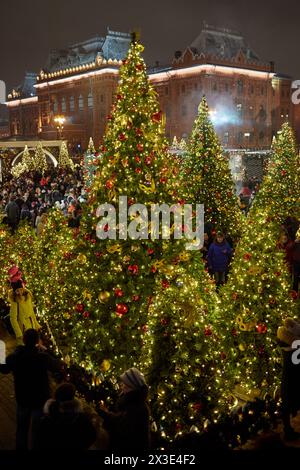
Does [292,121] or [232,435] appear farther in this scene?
[292,121]

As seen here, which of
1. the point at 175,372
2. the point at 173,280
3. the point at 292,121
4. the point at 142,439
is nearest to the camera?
the point at 142,439

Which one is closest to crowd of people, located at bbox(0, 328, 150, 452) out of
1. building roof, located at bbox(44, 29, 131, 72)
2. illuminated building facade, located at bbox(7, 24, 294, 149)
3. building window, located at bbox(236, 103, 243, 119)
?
illuminated building facade, located at bbox(7, 24, 294, 149)

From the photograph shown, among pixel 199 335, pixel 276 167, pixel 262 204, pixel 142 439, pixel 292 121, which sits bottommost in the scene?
pixel 142 439

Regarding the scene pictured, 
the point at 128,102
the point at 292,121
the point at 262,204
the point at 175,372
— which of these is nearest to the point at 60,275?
the point at 128,102

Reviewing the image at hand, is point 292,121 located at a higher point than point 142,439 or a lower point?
higher

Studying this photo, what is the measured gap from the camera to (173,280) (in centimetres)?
690

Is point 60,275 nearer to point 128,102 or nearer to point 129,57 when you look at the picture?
point 128,102

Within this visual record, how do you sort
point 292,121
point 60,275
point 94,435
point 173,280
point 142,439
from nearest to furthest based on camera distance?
point 94,435, point 142,439, point 173,280, point 60,275, point 292,121

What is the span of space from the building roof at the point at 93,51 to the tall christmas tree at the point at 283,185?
4667cm

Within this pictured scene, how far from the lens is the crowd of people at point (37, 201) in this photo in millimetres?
13616

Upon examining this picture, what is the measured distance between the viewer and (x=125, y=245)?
7.03 metres

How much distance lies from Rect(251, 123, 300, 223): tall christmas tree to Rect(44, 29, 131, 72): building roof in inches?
1837

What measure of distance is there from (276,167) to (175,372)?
1139 cm

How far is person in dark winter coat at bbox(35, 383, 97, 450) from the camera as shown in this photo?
361 cm
